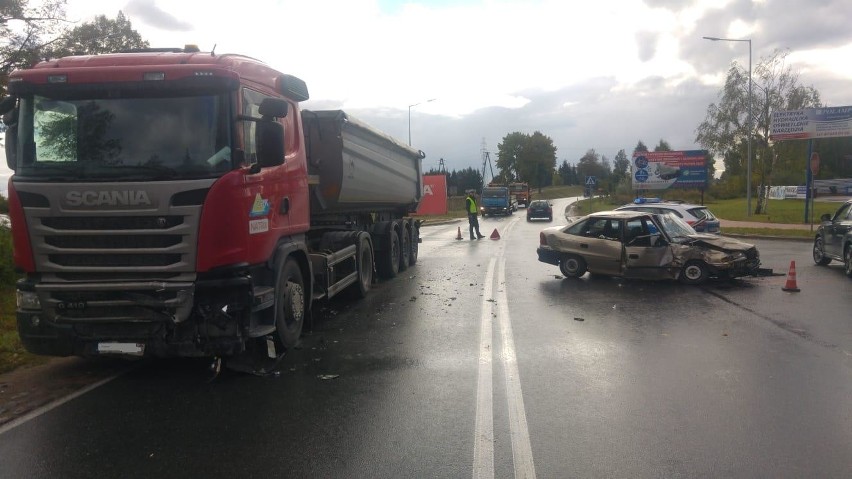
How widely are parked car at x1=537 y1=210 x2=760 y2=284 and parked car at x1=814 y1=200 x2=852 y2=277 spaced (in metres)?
2.51

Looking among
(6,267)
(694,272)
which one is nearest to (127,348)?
(6,267)

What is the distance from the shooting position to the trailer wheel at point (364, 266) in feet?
38.6

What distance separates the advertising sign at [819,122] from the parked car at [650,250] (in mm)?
24285

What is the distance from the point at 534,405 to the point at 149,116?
438cm

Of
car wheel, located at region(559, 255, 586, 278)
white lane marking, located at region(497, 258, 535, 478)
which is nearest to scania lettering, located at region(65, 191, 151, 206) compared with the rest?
white lane marking, located at region(497, 258, 535, 478)

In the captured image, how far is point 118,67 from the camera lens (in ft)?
20.1

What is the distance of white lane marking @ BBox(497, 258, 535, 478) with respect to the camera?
4.46 meters

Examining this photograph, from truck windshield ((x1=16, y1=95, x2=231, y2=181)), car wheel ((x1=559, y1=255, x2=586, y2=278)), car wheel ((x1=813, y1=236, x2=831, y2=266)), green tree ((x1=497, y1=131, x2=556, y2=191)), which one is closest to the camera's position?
truck windshield ((x1=16, y1=95, x2=231, y2=181))

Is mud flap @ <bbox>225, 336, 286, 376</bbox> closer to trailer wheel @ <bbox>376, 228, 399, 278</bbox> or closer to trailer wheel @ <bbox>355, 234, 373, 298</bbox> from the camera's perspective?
trailer wheel @ <bbox>355, 234, 373, 298</bbox>

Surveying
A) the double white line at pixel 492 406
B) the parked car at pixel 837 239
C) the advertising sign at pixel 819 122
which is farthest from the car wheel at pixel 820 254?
the advertising sign at pixel 819 122

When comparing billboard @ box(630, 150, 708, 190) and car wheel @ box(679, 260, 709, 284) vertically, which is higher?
billboard @ box(630, 150, 708, 190)

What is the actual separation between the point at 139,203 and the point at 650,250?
387 inches

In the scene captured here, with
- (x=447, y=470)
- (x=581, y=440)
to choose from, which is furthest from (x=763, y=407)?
(x=447, y=470)

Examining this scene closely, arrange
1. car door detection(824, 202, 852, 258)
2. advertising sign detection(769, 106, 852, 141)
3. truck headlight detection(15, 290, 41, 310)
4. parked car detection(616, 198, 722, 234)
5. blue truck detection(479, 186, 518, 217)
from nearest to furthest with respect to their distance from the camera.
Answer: truck headlight detection(15, 290, 41, 310) → car door detection(824, 202, 852, 258) → parked car detection(616, 198, 722, 234) → advertising sign detection(769, 106, 852, 141) → blue truck detection(479, 186, 518, 217)
